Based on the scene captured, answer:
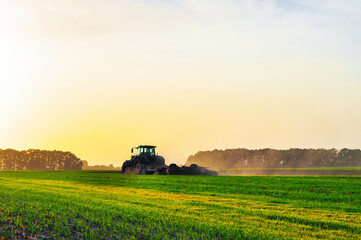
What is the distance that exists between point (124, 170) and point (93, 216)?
1356 inches

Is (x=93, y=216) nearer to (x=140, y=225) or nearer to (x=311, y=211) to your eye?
(x=140, y=225)

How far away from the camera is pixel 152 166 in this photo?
42.8 m

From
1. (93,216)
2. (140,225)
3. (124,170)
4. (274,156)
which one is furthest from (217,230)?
(274,156)

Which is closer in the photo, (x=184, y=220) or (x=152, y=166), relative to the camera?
(x=184, y=220)

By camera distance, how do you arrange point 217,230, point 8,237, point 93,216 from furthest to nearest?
1. point 93,216
2. point 217,230
3. point 8,237

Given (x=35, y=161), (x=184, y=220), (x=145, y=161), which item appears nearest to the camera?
(x=184, y=220)

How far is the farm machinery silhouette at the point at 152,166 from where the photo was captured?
1607 inches

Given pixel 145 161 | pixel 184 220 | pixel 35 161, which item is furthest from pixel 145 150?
pixel 35 161

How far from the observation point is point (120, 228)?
33.9 ft

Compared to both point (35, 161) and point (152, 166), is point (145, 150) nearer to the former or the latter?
point (152, 166)

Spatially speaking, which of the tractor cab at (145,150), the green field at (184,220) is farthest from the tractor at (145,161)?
the green field at (184,220)

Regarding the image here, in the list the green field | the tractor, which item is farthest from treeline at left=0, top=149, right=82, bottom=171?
the green field

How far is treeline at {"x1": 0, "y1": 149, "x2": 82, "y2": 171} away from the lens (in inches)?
4833

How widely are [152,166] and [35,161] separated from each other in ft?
312
